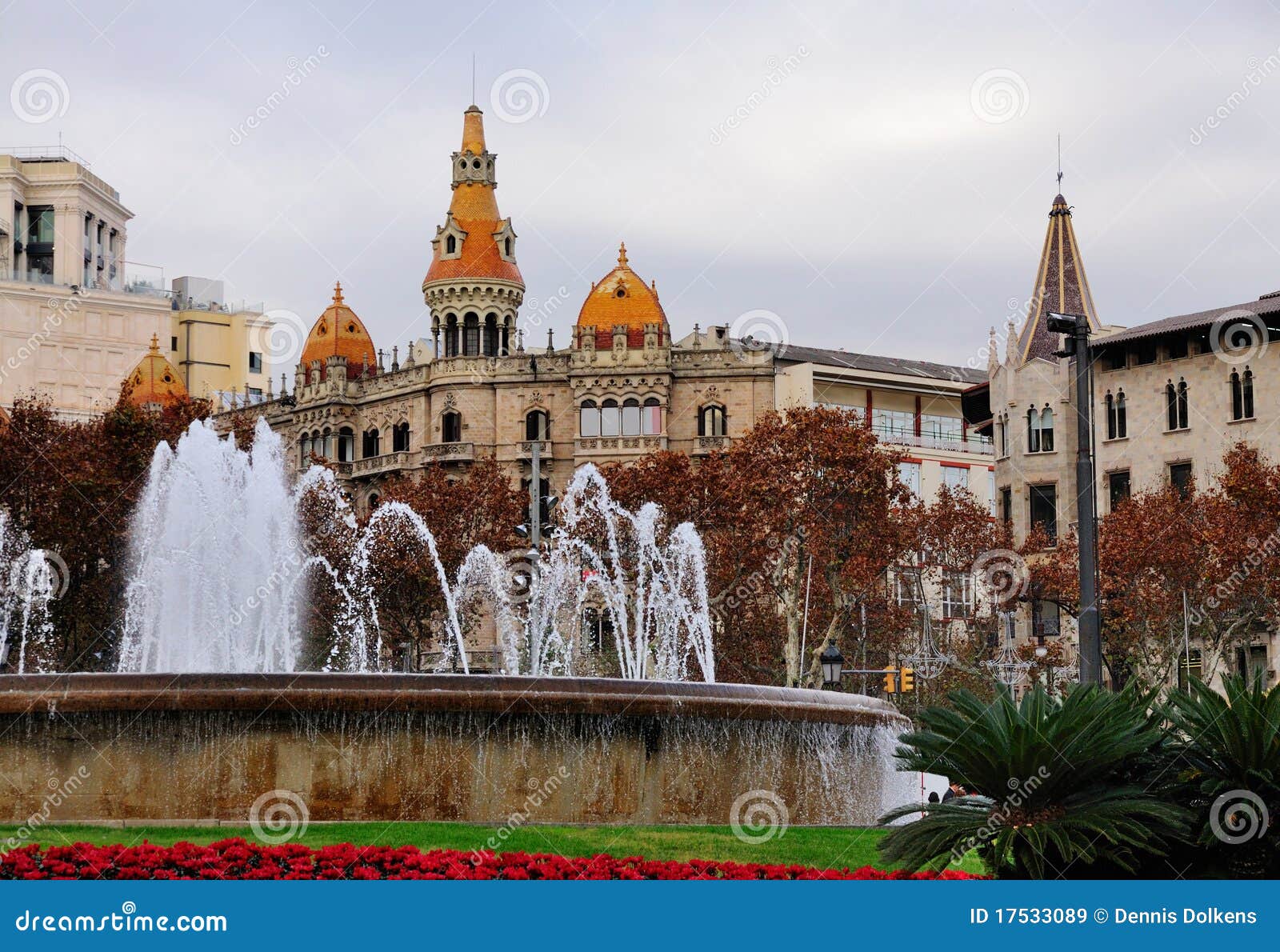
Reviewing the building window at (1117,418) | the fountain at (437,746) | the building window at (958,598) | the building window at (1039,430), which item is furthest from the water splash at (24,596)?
the building window at (1117,418)

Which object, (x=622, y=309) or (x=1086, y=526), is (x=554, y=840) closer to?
A: (x=1086, y=526)

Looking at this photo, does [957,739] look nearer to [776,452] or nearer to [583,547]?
[776,452]

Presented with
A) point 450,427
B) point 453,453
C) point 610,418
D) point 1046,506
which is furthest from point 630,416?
point 1046,506

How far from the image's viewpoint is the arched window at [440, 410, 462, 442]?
84250 mm

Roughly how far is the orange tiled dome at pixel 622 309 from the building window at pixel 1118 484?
2214cm

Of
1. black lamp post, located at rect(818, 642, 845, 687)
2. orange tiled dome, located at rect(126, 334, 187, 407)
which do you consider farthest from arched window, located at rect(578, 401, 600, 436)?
black lamp post, located at rect(818, 642, 845, 687)

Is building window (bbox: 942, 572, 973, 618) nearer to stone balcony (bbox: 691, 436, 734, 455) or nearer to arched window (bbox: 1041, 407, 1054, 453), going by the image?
arched window (bbox: 1041, 407, 1054, 453)

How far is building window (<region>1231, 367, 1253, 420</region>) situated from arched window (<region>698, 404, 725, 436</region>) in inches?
920

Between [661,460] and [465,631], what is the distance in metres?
9.62

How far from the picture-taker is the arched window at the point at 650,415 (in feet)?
267

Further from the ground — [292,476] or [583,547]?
[292,476]

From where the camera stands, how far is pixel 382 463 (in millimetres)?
85812

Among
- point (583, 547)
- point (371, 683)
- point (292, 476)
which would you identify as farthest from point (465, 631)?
point (371, 683)

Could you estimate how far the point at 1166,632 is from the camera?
50594 millimetres
